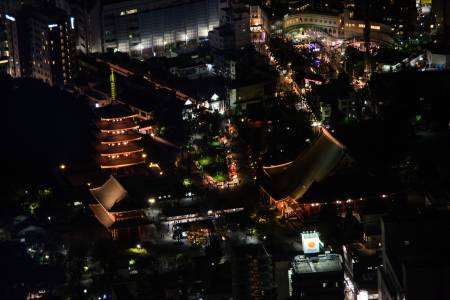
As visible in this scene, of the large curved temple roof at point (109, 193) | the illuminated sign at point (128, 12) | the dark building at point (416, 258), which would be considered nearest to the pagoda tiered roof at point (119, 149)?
the large curved temple roof at point (109, 193)

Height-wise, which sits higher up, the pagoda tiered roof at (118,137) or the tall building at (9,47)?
the tall building at (9,47)

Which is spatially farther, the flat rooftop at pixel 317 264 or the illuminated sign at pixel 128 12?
the illuminated sign at pixel 128 12

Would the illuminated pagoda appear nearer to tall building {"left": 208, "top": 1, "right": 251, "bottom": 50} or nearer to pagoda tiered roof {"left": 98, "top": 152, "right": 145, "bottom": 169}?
pagoda tiered roof {"left": 98, "top": 152, "right": 145, "bottom": 169}

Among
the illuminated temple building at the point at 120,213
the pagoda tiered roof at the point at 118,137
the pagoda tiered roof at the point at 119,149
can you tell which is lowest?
the illuminated temple building at the point at 120,213

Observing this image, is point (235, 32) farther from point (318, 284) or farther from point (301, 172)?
point (318, 284)

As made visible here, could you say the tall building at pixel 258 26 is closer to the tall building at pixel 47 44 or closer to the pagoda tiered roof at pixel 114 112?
the tall building at pixel 47 44

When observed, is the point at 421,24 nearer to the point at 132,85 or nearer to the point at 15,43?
Answer: the point at 132,85

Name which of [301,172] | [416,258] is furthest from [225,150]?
[416,258]

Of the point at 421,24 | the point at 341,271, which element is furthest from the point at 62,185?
the point at 421,24
